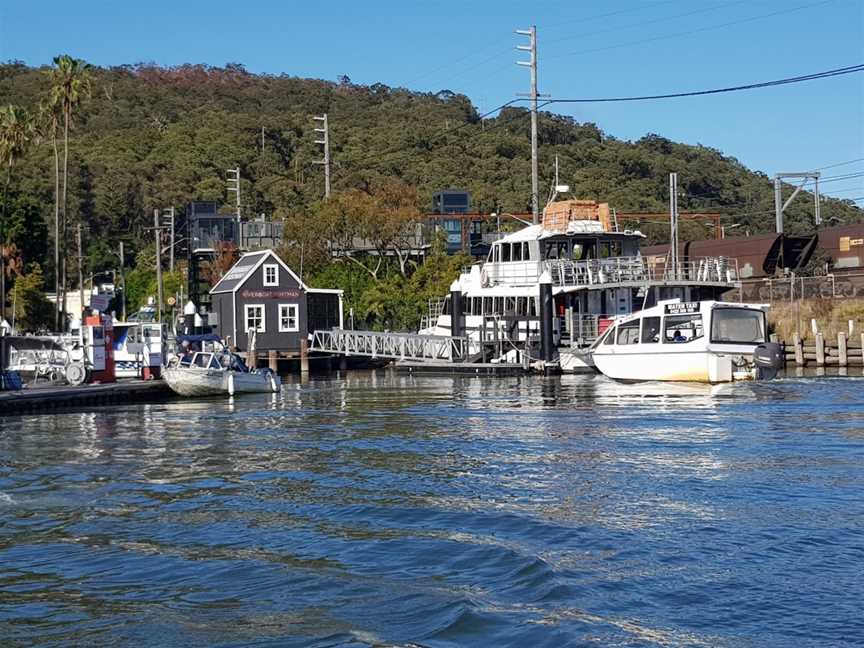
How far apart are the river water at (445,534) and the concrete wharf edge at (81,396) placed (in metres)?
7.70

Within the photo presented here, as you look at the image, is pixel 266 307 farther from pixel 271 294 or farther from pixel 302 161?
pixel 302 161

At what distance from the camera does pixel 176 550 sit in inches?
543

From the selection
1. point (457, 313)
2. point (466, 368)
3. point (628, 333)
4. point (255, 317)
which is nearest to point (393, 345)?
point (457, 313)

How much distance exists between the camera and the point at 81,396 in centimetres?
3578

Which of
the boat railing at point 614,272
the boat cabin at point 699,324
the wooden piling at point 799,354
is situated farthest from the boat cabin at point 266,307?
the wooden piling at point 799,354

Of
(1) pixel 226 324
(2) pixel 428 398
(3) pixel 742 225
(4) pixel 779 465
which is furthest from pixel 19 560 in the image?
(3) pixel 742 225

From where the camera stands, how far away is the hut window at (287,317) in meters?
60.2

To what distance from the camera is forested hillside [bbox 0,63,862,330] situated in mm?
108125

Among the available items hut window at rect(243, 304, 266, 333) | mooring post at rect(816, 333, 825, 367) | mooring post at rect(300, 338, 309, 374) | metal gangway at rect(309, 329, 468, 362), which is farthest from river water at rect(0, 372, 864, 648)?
hut window at rect(243, 304, 266, 333)

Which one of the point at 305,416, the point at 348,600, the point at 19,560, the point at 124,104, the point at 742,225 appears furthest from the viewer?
the point at 124,104

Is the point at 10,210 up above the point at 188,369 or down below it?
above

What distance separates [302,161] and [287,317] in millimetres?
Answer: 73162

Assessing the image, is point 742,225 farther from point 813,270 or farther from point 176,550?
point 176,550

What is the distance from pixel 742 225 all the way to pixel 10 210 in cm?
7407
